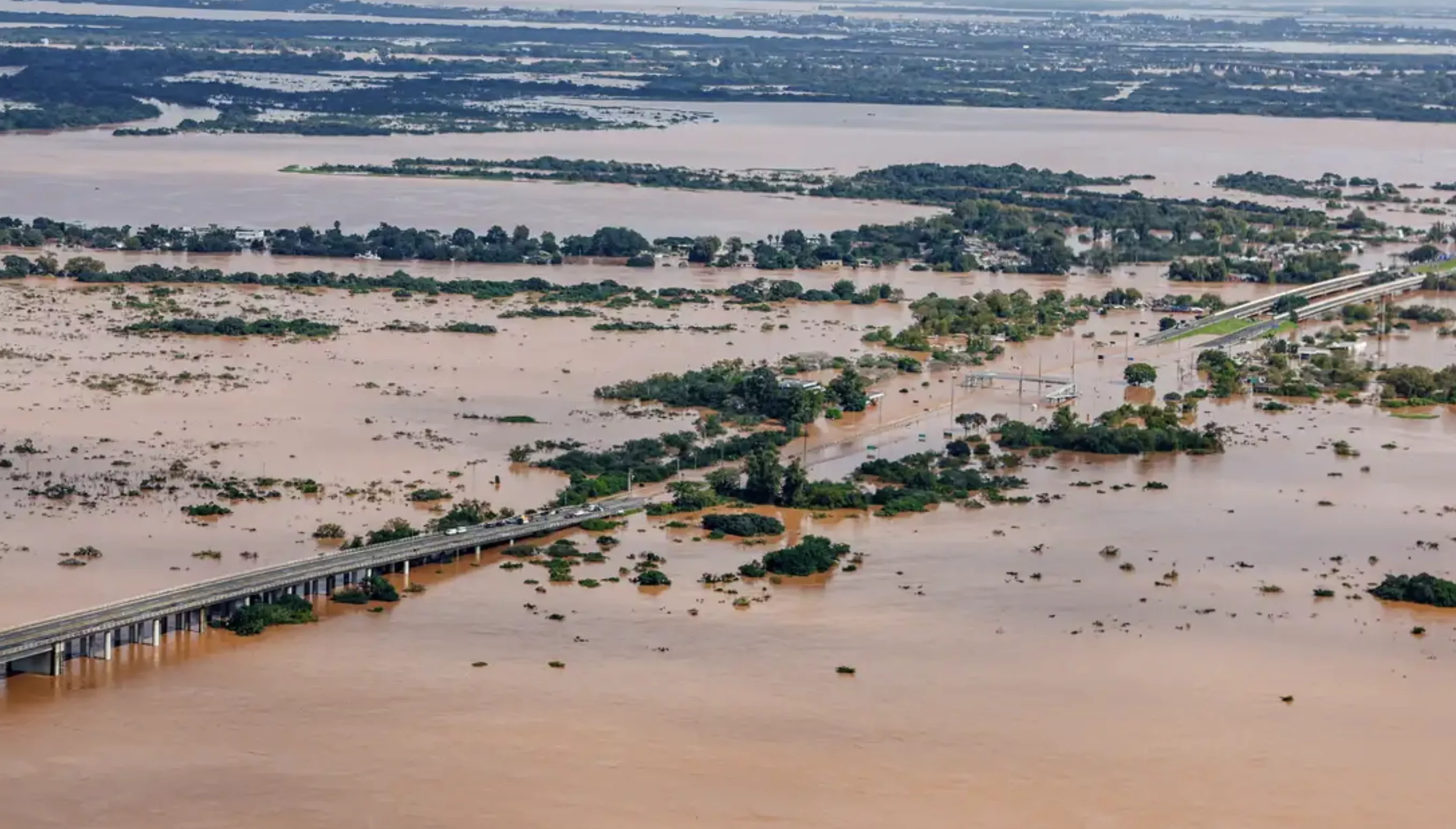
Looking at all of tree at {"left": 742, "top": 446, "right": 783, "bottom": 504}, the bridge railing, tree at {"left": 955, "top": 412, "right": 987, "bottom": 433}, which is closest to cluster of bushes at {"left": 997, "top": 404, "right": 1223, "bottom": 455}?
tree at {"left": 955, "top": 412, "right": 987, "bottom": 433}

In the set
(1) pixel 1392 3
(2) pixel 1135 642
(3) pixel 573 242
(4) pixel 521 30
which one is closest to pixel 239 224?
(3) pixel 573 242

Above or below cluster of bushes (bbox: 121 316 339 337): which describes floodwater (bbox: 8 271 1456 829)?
→ below

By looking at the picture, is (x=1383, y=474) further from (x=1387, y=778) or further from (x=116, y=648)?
(x=116, y=648)

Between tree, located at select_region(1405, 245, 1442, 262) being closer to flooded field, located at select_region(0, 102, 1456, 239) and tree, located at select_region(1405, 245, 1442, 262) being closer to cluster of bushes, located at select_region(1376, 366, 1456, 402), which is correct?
flooded field, located at select_region(0, 102, 1456, 239)

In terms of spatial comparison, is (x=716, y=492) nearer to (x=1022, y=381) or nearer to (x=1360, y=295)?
(x=1022, y=381)

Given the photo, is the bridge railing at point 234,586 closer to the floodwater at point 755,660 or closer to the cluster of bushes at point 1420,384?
the floodwater at point 755,660

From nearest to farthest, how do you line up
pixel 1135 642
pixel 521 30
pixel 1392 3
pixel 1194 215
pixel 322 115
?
pixel 1135 642 < pixel 1194 215 < pixel 322 115 < pixel 521 30 < pixel 1392 3

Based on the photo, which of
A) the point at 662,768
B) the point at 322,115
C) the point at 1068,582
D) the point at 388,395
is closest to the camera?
the point at 662,768
